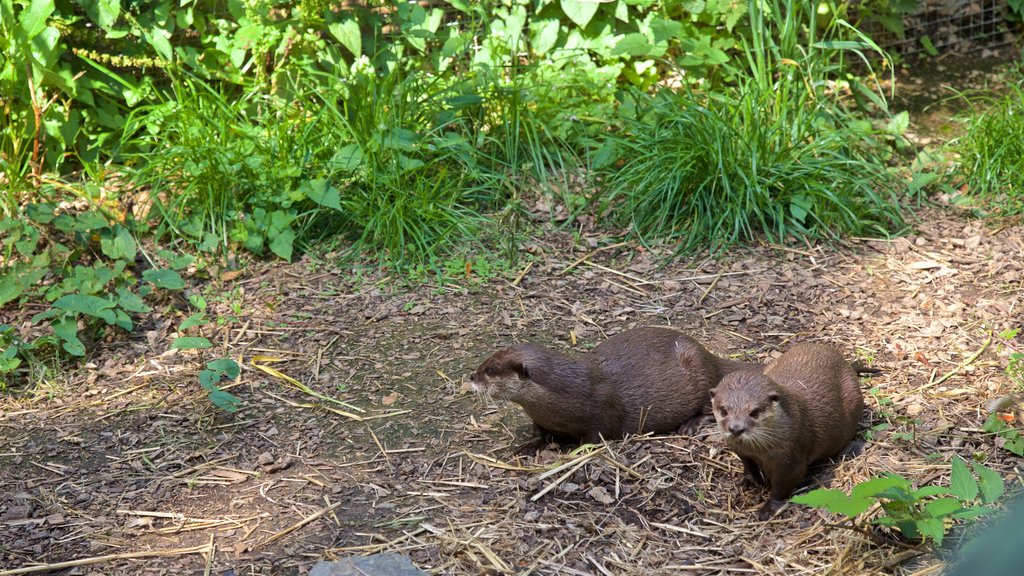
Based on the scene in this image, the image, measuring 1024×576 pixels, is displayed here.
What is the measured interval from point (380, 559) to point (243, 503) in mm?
677

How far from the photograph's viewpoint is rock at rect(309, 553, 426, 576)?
297 centimetres

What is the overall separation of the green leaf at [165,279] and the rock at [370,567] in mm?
1991

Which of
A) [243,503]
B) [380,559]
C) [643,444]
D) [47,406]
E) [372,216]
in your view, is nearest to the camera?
[380,559]

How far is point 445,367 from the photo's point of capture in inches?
167

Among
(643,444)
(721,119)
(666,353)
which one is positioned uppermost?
(721,119)

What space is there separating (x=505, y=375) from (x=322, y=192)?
1.90 m

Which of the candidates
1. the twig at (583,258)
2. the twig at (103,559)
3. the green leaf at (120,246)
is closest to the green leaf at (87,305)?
the green leaf at (120,246)

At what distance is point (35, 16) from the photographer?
17.3 ft

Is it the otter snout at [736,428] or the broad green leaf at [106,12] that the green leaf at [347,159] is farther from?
the otter snout at [736,428]

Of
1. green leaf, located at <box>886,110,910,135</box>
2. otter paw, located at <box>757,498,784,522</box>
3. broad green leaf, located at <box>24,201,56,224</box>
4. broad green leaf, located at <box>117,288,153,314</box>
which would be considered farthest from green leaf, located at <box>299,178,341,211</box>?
green leaf, located at <box>886,110,910,135</box>

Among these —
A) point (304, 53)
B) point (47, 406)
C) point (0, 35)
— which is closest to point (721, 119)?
point (304, 53)

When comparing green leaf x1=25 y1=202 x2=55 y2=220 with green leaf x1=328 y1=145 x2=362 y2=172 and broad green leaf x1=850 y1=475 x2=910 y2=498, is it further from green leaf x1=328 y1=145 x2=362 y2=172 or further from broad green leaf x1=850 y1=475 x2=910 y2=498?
broad green leaf x1=850 y1=475 x2=910 y2=498

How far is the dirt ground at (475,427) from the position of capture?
317cm

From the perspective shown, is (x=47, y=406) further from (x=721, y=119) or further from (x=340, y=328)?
(x=721, y=119)
